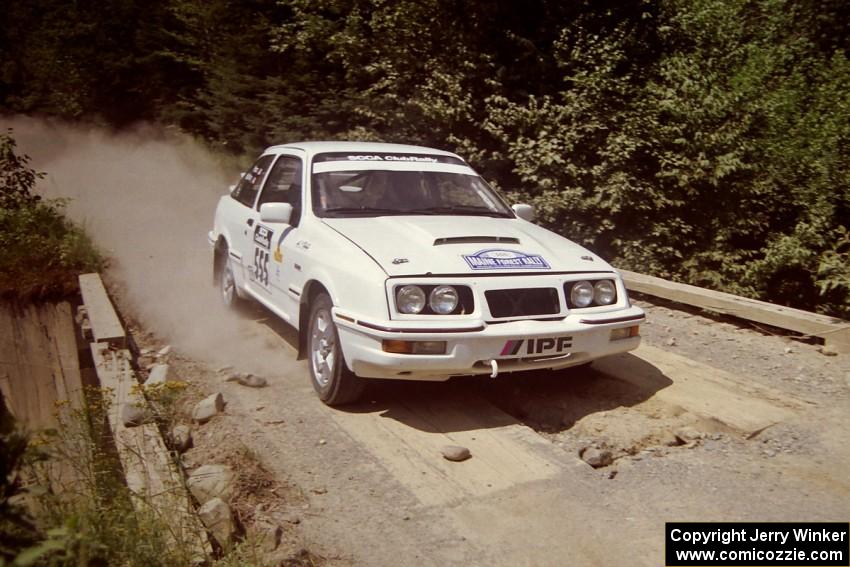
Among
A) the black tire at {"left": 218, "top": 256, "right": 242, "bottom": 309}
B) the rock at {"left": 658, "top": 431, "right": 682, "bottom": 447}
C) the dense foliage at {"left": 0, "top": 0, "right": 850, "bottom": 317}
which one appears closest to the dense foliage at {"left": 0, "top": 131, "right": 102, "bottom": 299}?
the black tire at {"left": 218, "top": 256, "right": 242, "bottom": 309}

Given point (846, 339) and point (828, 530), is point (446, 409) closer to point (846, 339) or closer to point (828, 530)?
point (828, 530)

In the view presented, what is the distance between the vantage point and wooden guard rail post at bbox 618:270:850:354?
613cm

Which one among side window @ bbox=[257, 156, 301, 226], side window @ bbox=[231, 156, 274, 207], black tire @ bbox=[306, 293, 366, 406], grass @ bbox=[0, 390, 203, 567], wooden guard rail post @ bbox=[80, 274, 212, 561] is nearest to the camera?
grass @ bbox=[0, 390, 203, 567]

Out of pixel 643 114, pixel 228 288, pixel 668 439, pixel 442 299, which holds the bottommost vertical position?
pixel 668 439

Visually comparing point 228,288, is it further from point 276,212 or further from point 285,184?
point 276,212

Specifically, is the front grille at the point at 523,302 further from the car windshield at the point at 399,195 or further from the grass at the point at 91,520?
the grass at the point at 91,520

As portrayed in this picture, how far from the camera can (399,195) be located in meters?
5.93

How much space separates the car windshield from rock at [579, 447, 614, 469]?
2264 mm

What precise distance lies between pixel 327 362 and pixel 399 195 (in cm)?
157

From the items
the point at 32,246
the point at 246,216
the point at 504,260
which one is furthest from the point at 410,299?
the point at 32,246

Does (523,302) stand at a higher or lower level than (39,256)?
higher

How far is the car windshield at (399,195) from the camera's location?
18.8ft

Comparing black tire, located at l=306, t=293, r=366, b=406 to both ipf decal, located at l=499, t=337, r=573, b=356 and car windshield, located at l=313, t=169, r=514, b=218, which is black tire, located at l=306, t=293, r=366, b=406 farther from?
ipf decal, located at l=499, t=337, r=573, b=356

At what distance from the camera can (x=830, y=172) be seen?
29.0 feet
